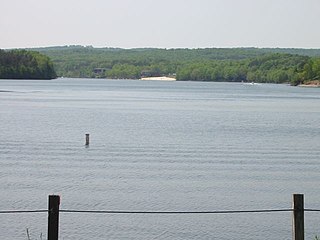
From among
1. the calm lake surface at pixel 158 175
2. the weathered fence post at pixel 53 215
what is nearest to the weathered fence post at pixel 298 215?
the weathered fence post at pixel 53 215

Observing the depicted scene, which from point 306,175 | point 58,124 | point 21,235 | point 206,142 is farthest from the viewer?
point 58,124

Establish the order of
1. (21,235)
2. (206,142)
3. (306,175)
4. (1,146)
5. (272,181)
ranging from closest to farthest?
(21,235) → (272,181) → (306,175) → (1,146) → (206,142)

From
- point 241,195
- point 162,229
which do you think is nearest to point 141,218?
point 162,229

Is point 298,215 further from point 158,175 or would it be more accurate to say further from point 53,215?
point 158,175

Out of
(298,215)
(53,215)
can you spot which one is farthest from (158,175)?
(53,215)

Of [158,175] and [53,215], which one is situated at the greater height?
[53,215]

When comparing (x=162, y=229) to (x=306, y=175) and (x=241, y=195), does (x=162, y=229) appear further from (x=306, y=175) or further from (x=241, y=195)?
(x=306, y=175)

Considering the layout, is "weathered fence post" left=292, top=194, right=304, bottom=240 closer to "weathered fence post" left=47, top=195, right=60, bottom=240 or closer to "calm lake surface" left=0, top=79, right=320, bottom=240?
"weathered fence post" left=47, top=195, right=60, bottom=240

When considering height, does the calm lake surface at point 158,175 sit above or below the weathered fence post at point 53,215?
below

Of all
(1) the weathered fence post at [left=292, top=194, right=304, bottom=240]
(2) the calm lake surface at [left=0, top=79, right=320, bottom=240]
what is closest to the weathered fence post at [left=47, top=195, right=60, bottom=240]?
(1) the weathered fence post at [left=292, top=194, right=304, bottom=240]

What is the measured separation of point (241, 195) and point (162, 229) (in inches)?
273

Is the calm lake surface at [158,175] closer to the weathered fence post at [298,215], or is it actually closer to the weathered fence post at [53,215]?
the weathered fence post at [53,215]

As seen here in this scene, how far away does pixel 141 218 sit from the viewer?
87.8ft

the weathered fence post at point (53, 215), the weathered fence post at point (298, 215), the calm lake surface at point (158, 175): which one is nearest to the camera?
the weathered fence post at point (53, 215)
